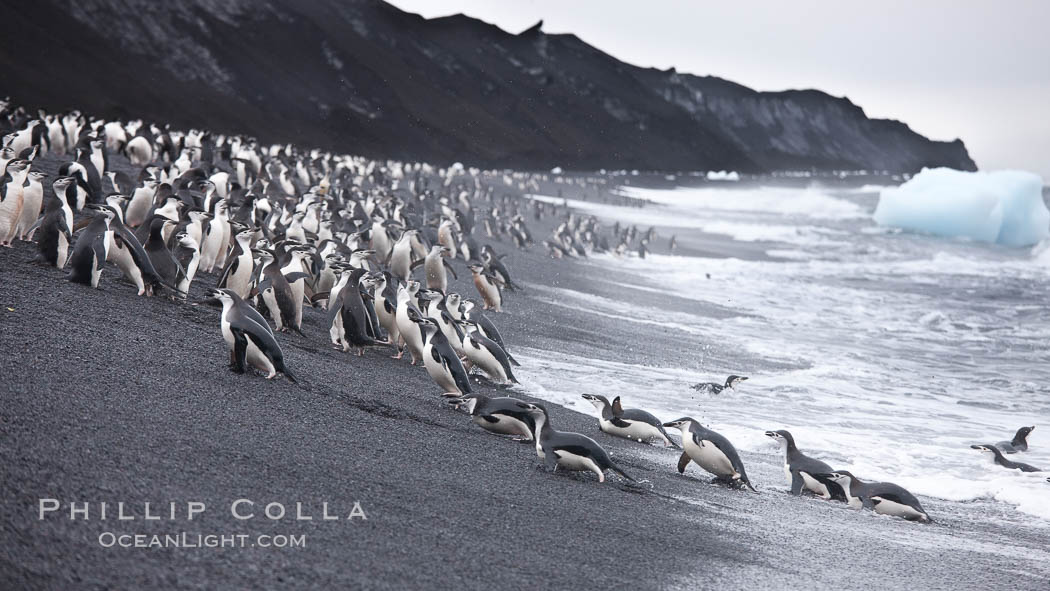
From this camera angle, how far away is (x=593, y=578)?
13.1 ft

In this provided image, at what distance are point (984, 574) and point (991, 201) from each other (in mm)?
38736

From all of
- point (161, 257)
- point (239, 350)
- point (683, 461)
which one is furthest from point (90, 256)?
point (683, 461)

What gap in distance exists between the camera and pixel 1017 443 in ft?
25.8

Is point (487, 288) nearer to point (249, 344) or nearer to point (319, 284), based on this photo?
point (319, 284)

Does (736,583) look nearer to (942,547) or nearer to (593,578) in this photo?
(593,578)

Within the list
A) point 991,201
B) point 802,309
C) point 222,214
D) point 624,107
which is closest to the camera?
point 222,214

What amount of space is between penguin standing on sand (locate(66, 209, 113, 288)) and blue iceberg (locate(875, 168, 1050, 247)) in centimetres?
3735

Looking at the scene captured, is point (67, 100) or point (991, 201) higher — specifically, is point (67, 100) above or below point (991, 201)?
below

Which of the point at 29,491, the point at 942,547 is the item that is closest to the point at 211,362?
the point at 29,491

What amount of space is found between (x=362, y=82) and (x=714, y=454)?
67.9m

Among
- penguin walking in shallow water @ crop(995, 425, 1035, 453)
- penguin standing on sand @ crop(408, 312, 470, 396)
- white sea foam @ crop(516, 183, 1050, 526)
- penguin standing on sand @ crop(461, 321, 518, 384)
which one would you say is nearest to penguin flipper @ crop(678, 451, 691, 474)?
white sea foam @ crop(516, 183, 1050, 526)

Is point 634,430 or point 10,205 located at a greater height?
point 10,205

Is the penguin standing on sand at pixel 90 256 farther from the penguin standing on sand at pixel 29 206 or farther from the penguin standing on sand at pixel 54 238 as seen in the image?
the penguin standing on sand at pixel 29 206

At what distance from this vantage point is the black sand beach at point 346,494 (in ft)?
11.7
